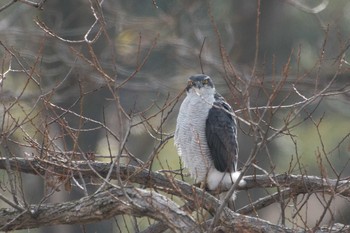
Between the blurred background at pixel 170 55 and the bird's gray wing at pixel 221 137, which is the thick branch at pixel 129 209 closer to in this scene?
the bird's gray wing at pixel 221 137

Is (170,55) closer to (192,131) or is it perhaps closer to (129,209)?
(192,131)

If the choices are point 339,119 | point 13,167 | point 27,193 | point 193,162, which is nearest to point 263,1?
point 339,119

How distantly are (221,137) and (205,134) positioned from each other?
0.14m

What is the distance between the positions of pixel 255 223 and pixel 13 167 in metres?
1.89

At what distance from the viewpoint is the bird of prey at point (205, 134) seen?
28.5 ft

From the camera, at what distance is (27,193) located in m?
16.6

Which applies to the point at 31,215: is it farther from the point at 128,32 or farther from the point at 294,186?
the point at 128,32

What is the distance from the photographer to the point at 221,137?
349 inches

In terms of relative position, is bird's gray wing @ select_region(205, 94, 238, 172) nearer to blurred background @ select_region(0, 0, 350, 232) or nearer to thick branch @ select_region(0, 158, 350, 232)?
thick branch @ select_region(0, 158, 350, 232)

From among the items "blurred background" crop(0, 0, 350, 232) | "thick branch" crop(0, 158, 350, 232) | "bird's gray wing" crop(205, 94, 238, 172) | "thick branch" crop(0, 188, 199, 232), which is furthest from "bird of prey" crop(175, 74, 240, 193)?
"blurred background" crop(0, 0, 350, 232)

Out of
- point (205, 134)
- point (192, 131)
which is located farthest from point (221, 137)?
point (192, 131)

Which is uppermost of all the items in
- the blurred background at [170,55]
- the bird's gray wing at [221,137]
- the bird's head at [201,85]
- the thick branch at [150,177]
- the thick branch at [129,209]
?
the blurred background at [170,55]

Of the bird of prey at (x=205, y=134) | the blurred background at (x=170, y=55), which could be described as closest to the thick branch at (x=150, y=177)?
the bird of prey at (x=205, y=134)

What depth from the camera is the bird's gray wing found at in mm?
8828
